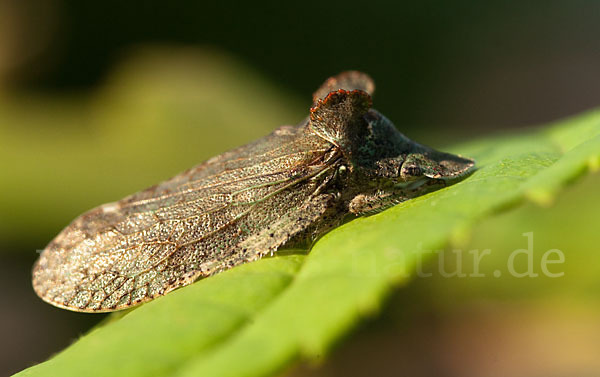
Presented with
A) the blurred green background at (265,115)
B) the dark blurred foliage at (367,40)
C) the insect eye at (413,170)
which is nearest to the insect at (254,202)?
the insect eye at (413,170)

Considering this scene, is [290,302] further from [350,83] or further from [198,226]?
[350,83]

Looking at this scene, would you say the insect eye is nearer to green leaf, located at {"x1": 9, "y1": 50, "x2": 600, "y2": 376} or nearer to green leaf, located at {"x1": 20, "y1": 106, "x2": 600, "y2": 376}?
green leaf, located at {"x1": 9, "y1": 50, "x2": 600, "y2": 376}

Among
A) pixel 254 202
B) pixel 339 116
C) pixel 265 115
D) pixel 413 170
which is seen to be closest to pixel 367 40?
pixel 265 115

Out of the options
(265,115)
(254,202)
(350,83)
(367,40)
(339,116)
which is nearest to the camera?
(254,202)

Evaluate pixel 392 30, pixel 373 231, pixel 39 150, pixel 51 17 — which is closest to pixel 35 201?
pixel 39 150

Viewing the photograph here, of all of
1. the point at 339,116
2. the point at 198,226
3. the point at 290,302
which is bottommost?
the point at 290,302

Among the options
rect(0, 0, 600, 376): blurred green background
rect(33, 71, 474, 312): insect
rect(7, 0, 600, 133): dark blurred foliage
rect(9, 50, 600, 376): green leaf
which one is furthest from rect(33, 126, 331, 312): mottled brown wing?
rect(7, 0, 600, 133): dark blurred foliage

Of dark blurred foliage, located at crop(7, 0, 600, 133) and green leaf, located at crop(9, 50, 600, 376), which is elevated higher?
dark blurred foliage, located at crop(7, 0, 600, 133)

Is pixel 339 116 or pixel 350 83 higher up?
pixel 350 83
